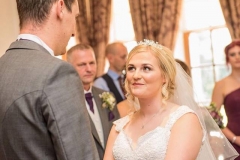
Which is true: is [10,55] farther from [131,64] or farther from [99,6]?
[99,6]

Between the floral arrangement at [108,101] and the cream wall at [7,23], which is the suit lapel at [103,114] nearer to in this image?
the floral arrangement at [108,101]

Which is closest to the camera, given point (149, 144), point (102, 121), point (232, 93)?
point (149, 144)

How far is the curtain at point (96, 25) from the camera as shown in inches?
303

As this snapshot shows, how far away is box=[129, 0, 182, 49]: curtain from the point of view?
6.99m

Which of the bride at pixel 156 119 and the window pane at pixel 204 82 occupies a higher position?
the bride at pixel 156 119

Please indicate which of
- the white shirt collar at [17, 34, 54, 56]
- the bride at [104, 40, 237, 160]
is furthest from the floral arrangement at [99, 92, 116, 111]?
the white shirt collar at [17, 34, 54, 56]

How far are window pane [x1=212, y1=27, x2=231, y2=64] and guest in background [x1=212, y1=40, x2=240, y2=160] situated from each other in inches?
78.5

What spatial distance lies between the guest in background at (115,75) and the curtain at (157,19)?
0.92 meters

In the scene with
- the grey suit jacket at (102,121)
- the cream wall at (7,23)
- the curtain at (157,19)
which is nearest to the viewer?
the grey suit jacket at (102,121)

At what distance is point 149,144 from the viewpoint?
2879 mm

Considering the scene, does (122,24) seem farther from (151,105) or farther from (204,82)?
(151,105)

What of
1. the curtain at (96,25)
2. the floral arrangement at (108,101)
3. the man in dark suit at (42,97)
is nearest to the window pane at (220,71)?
the curtain at (96,25)

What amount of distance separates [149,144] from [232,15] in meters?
4.01

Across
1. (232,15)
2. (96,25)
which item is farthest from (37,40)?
(96,25)
